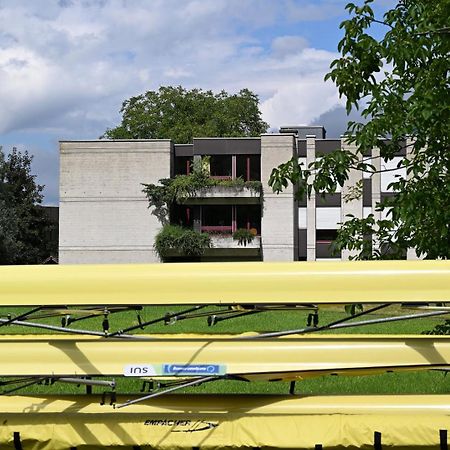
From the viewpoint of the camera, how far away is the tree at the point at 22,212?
64.4 metres

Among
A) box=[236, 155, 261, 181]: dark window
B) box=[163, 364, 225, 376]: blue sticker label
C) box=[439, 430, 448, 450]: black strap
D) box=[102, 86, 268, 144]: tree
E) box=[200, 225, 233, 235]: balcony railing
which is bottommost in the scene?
box=[439, 430, 448, 450]: black strap

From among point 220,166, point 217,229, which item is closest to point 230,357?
point 217,229

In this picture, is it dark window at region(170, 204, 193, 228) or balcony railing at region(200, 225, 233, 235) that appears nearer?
balcony railing at region(200, 225, 233, 235)

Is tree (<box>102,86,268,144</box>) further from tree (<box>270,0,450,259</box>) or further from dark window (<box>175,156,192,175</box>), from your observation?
tree (<box>270,0,450,259</box>)

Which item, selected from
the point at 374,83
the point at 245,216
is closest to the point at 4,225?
the point at 245,216

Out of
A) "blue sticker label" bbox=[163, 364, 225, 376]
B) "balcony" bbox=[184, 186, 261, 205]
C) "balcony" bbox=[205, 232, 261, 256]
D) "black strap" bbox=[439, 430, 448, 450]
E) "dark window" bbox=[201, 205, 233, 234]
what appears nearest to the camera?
"black strap" bbox=[439, 430, 448, 450]

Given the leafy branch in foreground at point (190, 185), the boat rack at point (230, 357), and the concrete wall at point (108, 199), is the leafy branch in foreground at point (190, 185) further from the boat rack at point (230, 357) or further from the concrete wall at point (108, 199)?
the boat rack at point (230, 357)

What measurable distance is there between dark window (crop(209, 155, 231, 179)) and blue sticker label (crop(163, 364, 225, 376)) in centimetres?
4844

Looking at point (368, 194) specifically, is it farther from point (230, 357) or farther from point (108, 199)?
point (230, 357)

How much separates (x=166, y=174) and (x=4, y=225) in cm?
1762

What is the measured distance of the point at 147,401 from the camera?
562cm

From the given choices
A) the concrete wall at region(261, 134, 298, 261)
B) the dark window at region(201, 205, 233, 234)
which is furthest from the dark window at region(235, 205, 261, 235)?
the concrete wall at region(261, 134, 298, 261)

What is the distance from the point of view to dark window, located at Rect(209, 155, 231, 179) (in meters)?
53.6

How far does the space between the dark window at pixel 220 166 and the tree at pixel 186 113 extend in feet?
51.8
